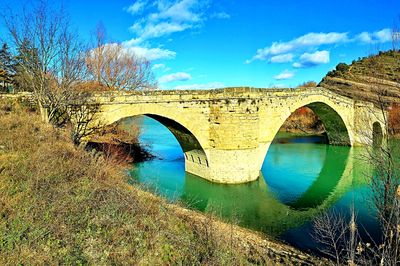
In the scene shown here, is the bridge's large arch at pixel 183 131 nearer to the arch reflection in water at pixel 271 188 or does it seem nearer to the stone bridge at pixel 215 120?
the stone bridge at pixel 215 120

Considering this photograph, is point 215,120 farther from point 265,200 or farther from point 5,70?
point 5,70

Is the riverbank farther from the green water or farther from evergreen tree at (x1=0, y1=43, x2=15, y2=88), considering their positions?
evergreen tree at (x1=0, y1=43, x2=15, y2=88)

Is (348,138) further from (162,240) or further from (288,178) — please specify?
(162,240)

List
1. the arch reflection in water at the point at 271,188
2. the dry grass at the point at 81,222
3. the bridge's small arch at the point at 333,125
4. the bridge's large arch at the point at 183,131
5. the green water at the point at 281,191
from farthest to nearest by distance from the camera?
the bridge's small arch at the point at 333,125
the bridge's large arch at the point at 183,131
the arch reflection in water at the point at 271,188
the green water at the point at 281,191
the dry grass at the point at 81,222

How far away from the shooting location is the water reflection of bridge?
33.7ft

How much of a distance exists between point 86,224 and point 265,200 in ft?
28.0

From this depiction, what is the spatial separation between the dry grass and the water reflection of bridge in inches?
159

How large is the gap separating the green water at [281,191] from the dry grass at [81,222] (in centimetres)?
329

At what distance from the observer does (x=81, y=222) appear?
534 centimetres

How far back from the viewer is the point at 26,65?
9.81 m

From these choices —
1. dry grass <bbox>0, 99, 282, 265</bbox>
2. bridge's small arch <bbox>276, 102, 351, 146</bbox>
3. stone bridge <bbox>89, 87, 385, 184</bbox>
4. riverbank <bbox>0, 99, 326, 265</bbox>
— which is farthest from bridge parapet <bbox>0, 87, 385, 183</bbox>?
bridge's small arch <bbox>276, 102, 351, 146</bbox>

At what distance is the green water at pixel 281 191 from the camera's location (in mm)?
9945

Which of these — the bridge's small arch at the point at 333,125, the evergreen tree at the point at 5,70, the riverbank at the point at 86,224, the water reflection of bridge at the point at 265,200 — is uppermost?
the evergreen tree at the point at 5,70

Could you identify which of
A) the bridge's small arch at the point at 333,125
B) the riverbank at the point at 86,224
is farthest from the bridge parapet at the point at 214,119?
the bridge's small arch at the point at 333,125
